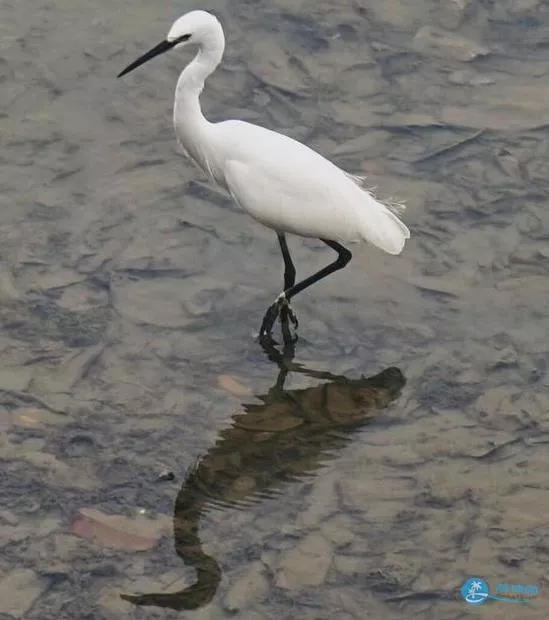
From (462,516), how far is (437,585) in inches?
16.2

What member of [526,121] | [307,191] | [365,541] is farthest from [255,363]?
[526,121]

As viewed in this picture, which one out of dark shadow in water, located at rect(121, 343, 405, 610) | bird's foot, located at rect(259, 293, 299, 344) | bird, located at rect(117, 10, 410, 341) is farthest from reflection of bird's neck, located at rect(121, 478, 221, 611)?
bird, located at rect(117, 10, 410, 341)

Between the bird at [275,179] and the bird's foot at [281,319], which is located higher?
the bird at [275,179]

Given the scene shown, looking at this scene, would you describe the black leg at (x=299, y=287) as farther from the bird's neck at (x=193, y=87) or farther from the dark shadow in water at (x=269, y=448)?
the bird's neck at (x=193, y=87)

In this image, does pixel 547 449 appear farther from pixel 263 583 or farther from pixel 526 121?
pixel 526 121

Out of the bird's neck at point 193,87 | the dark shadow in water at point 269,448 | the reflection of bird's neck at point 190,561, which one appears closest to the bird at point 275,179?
the bird's neck at point 193,87

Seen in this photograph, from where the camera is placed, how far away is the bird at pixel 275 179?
6.05m

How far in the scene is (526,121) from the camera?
790cm

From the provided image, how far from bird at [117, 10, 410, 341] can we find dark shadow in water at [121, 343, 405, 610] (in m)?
0.45

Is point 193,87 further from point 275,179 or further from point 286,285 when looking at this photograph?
point 286,285

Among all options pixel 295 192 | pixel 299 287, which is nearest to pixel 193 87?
pixel 295 192

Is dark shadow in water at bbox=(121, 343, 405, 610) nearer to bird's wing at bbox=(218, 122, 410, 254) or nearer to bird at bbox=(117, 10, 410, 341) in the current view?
bird at bbox=(117, 10, 410, 341)

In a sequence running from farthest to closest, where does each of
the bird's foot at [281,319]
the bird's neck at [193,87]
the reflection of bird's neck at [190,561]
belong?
the bird's foot at [281,319], the bird's neck at [193,87], the reflection of bird's neck at [190,561]

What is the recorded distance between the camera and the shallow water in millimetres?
5164
